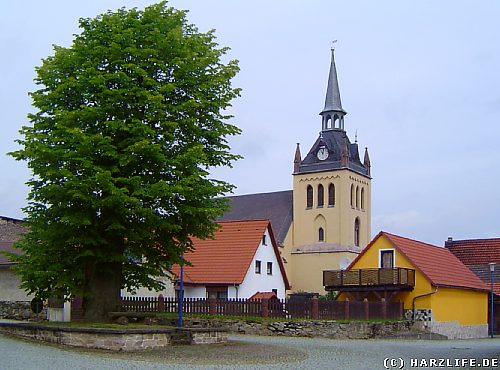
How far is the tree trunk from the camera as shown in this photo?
2555 cm

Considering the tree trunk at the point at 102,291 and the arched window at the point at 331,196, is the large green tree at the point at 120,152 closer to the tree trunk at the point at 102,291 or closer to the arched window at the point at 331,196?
the tree trunk at the point at 102,291

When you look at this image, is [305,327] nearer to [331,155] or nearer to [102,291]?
[102,291]

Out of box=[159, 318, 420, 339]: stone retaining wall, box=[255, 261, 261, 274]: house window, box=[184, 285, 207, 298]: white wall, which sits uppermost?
box=[255, 261, 261, 274]: house window

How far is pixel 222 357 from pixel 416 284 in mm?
21077

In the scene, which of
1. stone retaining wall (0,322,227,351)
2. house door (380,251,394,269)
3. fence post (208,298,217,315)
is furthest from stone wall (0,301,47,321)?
house door (380,251,394,269)

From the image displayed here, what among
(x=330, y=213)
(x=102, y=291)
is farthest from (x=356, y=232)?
(x=102, y=291)

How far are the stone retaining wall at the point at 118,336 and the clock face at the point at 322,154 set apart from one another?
6929 cm

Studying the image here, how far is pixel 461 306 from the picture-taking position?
4231 centimetres

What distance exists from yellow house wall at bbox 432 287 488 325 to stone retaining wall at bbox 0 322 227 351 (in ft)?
58.8

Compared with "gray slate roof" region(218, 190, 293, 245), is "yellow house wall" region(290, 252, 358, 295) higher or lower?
lower

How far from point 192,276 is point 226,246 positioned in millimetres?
3006

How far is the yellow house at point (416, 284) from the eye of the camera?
38.7 meters

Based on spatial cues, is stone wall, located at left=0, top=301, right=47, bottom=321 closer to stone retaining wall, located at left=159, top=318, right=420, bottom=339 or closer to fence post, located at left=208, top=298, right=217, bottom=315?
stone retaining wall, located at left=159, top=318, right=420, bottom=339

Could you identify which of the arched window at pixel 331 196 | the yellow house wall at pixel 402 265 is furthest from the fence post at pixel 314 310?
the arched window at pixel 331 196
